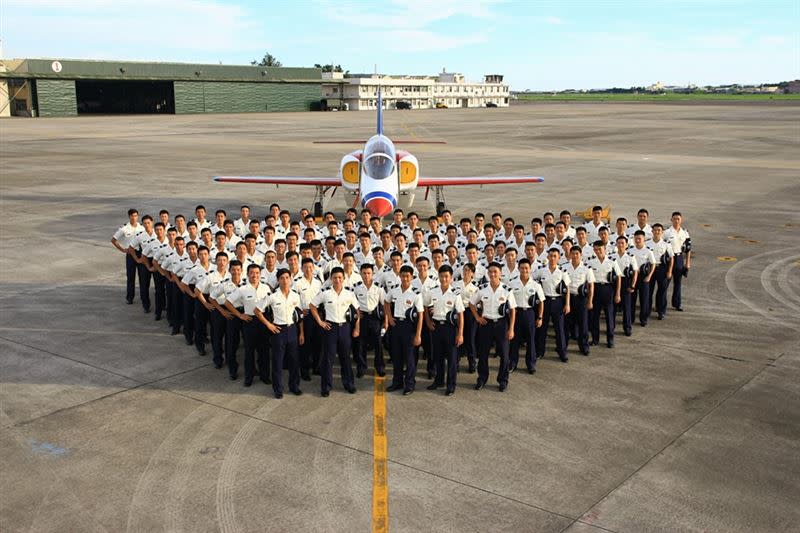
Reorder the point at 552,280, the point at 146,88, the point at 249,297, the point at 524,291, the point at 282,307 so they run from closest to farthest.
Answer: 1. the point at 282,307
2. the point at 249,297
3. the point at 524,291
4. the point at 552,280
5. the point at 146,88

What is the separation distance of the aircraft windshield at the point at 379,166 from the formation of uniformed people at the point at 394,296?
205 inches

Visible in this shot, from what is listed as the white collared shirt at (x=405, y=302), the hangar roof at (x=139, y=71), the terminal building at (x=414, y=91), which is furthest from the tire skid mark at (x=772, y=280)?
the terminal building at (x=414, y=91)

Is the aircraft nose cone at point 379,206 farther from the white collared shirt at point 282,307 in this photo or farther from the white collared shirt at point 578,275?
the white collared shirt at point 282,307

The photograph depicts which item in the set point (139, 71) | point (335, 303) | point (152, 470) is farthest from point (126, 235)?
point (139, 71)

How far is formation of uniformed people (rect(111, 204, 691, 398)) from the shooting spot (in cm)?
866

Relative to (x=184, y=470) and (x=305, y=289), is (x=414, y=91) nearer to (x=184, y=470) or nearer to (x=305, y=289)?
(x=305, y=289)

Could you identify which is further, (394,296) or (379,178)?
(379,178)

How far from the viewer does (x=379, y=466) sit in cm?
701

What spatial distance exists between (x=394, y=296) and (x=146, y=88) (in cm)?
9503

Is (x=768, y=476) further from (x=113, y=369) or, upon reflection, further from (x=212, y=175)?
(x=212, y=175)

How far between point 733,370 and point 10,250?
633 inches

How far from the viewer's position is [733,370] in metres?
9.62

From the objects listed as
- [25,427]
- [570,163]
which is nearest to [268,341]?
[25,427]

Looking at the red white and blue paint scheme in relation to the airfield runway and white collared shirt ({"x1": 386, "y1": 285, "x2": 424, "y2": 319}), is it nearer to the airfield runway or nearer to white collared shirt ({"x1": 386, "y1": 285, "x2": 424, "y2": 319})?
the airfield runway
